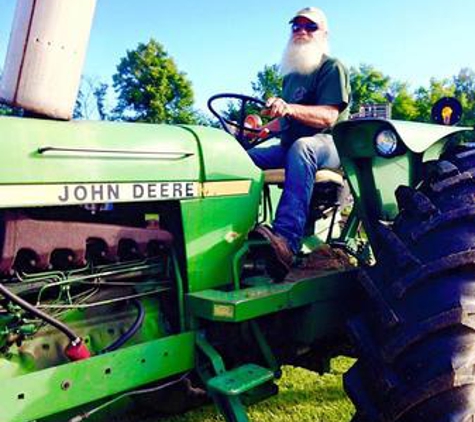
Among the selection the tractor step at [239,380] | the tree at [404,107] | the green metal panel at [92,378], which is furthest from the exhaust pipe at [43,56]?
the tree at [404,107]

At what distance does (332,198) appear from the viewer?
9.33ft

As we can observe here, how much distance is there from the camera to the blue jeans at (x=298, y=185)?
8.05 ft

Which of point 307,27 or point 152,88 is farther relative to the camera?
point 152,88

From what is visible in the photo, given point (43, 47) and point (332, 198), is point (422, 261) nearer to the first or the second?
point (332, 198)

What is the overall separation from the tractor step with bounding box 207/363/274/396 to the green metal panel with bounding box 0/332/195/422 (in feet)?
0.58

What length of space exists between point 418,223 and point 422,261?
206 millimetres

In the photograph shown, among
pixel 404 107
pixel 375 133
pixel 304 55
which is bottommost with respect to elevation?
pixel 375 133

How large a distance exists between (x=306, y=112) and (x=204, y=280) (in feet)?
3.36

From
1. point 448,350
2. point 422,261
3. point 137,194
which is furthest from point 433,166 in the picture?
point 137,194

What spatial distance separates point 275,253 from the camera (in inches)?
90.0

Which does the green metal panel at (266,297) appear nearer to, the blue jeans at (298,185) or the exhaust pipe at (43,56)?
the blue jeans at (298,185)

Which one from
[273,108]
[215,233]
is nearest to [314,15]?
[273,108]

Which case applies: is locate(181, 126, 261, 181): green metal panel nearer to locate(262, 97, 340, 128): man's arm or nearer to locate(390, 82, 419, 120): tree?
locate(262, 97, 340, 128): man's arm

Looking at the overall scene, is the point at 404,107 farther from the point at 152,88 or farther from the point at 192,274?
the point at 192,274
